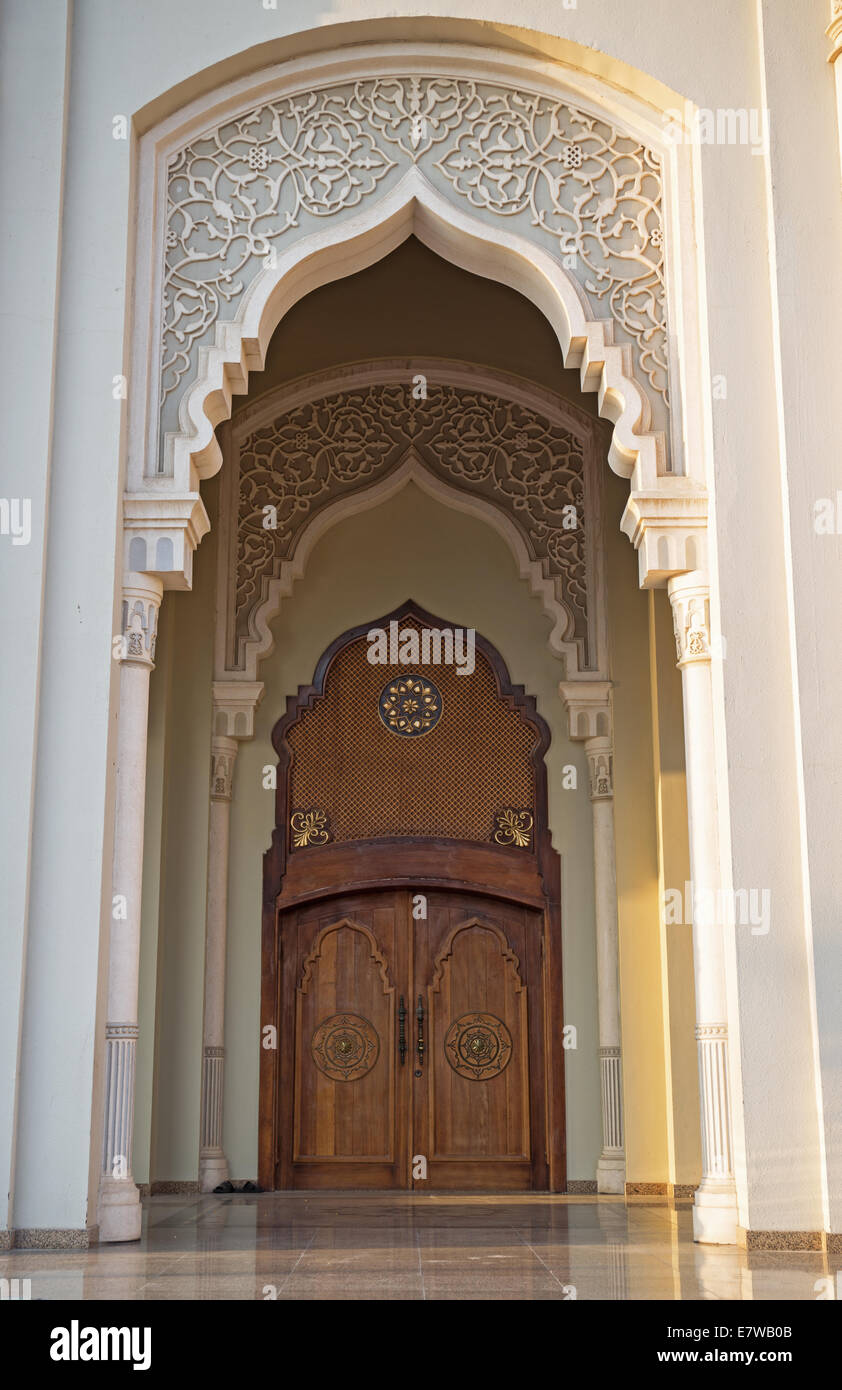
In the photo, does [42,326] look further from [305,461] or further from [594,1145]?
[594,1145]

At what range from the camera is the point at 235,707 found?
8.05 meters

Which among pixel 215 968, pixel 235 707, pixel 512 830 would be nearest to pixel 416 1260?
pixel 215 968

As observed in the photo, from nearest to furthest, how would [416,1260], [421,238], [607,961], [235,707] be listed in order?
[416,1260]
[421,238]
[607,961]
[235,707]

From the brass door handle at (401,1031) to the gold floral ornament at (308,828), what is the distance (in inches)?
39.4

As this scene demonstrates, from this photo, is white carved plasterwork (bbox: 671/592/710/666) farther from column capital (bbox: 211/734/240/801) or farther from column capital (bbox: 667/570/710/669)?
column capital (bbox: 211/734/240/801)

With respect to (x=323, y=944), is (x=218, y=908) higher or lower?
higher

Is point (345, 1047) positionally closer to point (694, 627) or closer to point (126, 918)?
point (126, 918)

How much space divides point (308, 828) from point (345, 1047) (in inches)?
48.5

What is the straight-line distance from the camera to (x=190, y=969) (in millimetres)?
7676

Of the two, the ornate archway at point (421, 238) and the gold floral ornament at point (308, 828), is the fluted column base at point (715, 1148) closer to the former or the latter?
the ornate archway at point (421, 238)

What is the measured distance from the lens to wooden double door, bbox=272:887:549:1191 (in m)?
7.68

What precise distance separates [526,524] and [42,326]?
344 cm

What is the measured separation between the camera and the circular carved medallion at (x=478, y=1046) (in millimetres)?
7828

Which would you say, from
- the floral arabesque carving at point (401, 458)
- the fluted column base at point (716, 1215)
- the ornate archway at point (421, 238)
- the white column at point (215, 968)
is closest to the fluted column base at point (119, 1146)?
the ornate archway at point (421, 238)
